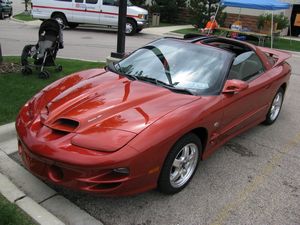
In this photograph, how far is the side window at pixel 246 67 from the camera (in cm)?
459

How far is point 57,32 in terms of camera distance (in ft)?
24.8

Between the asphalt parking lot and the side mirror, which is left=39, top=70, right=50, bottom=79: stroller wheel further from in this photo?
the side mirror

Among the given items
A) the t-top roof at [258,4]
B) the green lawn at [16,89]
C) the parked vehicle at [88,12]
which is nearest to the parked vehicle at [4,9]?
the parked vehicle at [88,12]

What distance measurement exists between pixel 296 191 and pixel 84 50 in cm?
996

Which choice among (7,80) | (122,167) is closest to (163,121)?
(122,167)

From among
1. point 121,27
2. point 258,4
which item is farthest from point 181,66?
point 258,4

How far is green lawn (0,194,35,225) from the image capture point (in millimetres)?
2992

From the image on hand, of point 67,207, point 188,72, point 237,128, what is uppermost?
point 188,72

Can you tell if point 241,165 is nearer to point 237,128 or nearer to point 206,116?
point 237,128

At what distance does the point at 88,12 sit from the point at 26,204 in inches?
648

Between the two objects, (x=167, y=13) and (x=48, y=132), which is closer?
(x=48, y=132)

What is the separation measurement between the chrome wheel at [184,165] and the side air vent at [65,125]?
0.99 metres

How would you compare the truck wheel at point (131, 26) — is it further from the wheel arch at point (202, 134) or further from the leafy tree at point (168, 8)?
the wheel arch at point (202, 134)

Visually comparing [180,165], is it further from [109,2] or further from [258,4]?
[109,2]
